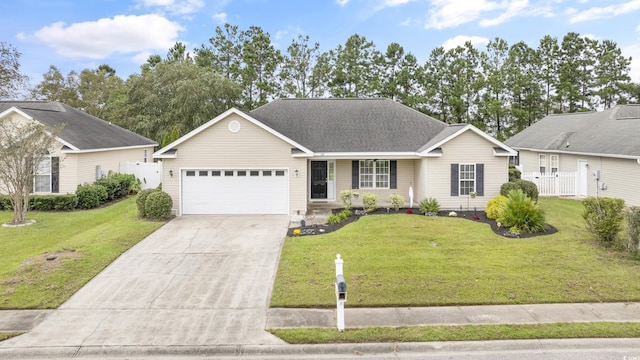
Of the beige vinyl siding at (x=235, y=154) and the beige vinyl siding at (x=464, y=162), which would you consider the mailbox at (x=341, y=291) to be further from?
the beige vinyl siding at (x=464, y=162)

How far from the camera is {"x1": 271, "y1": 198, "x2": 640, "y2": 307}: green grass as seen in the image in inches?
311

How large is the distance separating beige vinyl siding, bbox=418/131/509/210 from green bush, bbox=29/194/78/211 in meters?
15.5

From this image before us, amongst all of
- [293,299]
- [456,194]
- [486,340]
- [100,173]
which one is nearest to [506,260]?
[486,340]

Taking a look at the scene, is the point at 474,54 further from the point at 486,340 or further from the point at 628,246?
the point at 486,340

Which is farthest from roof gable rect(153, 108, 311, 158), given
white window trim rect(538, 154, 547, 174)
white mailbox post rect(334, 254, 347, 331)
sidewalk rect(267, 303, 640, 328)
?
white window trim rect(538, 154, 547, 174)

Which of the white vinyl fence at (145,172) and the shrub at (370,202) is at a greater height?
the white vinyl fence at (145,172)

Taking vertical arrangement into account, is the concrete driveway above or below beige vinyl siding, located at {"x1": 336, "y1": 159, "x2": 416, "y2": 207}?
below

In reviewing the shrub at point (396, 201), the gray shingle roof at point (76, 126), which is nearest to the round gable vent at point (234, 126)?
the shrub at point (396, 201)

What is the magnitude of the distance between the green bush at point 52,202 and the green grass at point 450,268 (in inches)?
444

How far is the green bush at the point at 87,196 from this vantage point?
1806 centimetres

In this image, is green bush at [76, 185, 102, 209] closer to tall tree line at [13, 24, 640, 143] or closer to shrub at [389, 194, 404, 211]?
shrub at [389, 194, 404, 211]

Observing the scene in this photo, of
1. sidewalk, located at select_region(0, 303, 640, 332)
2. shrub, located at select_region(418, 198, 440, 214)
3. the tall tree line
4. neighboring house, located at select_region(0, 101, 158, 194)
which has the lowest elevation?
sidewalk, located at select_region(0, 303, 640, 332)

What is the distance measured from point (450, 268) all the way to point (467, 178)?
837 cm

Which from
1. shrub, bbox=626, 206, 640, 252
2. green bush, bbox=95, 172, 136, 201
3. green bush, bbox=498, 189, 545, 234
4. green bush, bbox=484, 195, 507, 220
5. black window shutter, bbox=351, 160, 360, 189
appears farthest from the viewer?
green bush, bbox=95, 172, 136, 201
